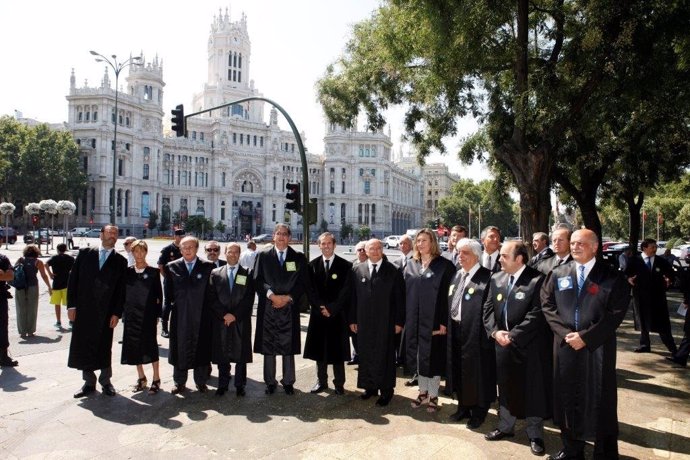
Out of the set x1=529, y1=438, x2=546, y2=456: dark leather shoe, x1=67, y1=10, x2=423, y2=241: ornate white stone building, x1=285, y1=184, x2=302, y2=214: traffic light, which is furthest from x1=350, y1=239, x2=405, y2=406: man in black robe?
x1=67, y1=10, x2=423, y2=241: ornate white stone building

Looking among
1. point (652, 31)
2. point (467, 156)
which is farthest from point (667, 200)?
point (652, 31)

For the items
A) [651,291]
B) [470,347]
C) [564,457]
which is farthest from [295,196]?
[564,457]

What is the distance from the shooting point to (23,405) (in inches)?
233

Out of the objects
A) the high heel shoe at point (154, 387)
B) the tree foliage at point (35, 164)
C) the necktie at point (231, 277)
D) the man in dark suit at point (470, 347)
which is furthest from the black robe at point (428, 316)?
the tree foliage at point (35, 164)

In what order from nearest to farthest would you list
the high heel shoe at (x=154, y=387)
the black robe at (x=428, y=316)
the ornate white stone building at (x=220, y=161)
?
the black robe at (x=428, y=316)
the high heel shoe at (x=154, y=387)
the ornate white stone building at (x=220, y=161)

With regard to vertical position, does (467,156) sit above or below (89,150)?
below

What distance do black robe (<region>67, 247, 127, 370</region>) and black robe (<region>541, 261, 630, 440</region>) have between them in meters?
5.18

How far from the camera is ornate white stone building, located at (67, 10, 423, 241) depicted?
72.6 metres

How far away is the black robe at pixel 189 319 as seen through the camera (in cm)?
649

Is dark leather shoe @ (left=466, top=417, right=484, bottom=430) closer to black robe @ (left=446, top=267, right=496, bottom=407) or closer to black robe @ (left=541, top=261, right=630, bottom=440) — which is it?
black robe @ (left=446, top=267, right=496, bottom=407)

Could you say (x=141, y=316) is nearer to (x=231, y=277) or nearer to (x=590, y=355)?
(x=231, y=277)

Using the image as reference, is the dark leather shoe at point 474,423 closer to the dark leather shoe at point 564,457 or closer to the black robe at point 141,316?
the dark leather shoe at point 564,457

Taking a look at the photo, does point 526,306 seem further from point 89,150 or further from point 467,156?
point 89,150

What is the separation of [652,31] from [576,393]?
27.4ft
